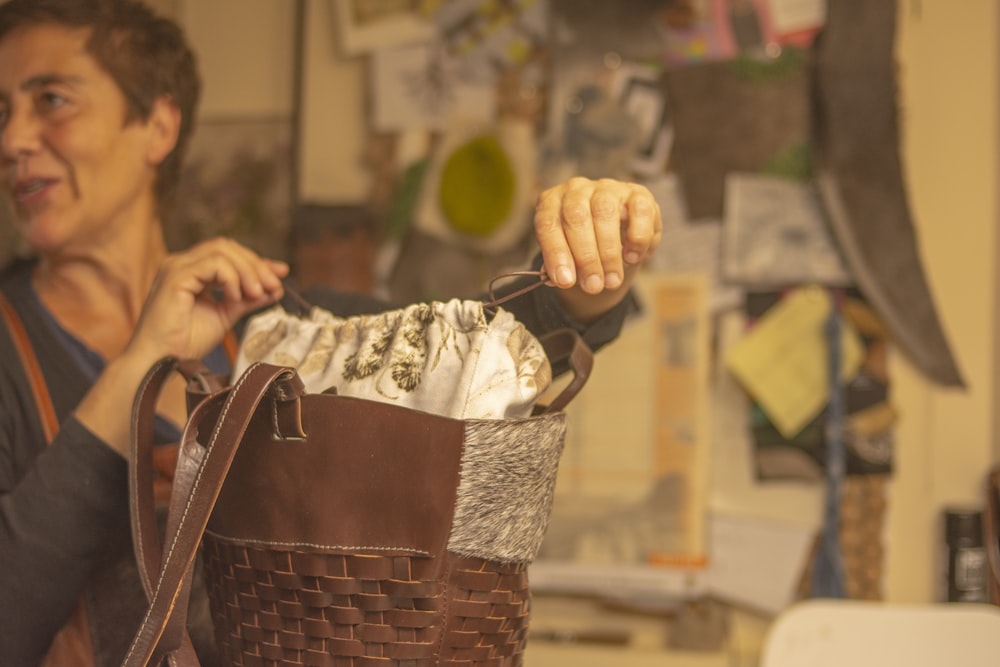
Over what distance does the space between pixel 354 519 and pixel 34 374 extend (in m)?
0.44

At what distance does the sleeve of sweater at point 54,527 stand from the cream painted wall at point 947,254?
121 centimetres

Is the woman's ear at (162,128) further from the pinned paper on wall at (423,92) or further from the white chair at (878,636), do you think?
the white chair at (878,636)

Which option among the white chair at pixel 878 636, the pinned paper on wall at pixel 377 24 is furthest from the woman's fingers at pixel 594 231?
the pinned paper on wall at pixel 377 24

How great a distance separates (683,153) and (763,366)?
1.21 feet

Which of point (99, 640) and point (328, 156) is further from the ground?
point (328, 156)

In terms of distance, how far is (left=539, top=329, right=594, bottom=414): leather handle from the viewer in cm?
68

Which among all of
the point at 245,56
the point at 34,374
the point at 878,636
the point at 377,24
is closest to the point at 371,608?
the point at 34,374

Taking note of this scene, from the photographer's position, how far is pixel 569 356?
0.73 m

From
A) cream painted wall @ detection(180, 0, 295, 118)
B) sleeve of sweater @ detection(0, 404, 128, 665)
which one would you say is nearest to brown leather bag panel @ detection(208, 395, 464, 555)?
sleeve of sweater @ detection(0, 404, 128, 665)

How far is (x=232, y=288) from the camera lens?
2.81ft

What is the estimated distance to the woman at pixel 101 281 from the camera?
2.50 ft

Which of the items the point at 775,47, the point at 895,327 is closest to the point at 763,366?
the point at 895,327

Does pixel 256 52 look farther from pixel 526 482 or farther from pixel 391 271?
pixel 526 482

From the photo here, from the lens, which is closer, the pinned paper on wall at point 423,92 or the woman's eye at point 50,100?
the woman's eye at point 50,100
